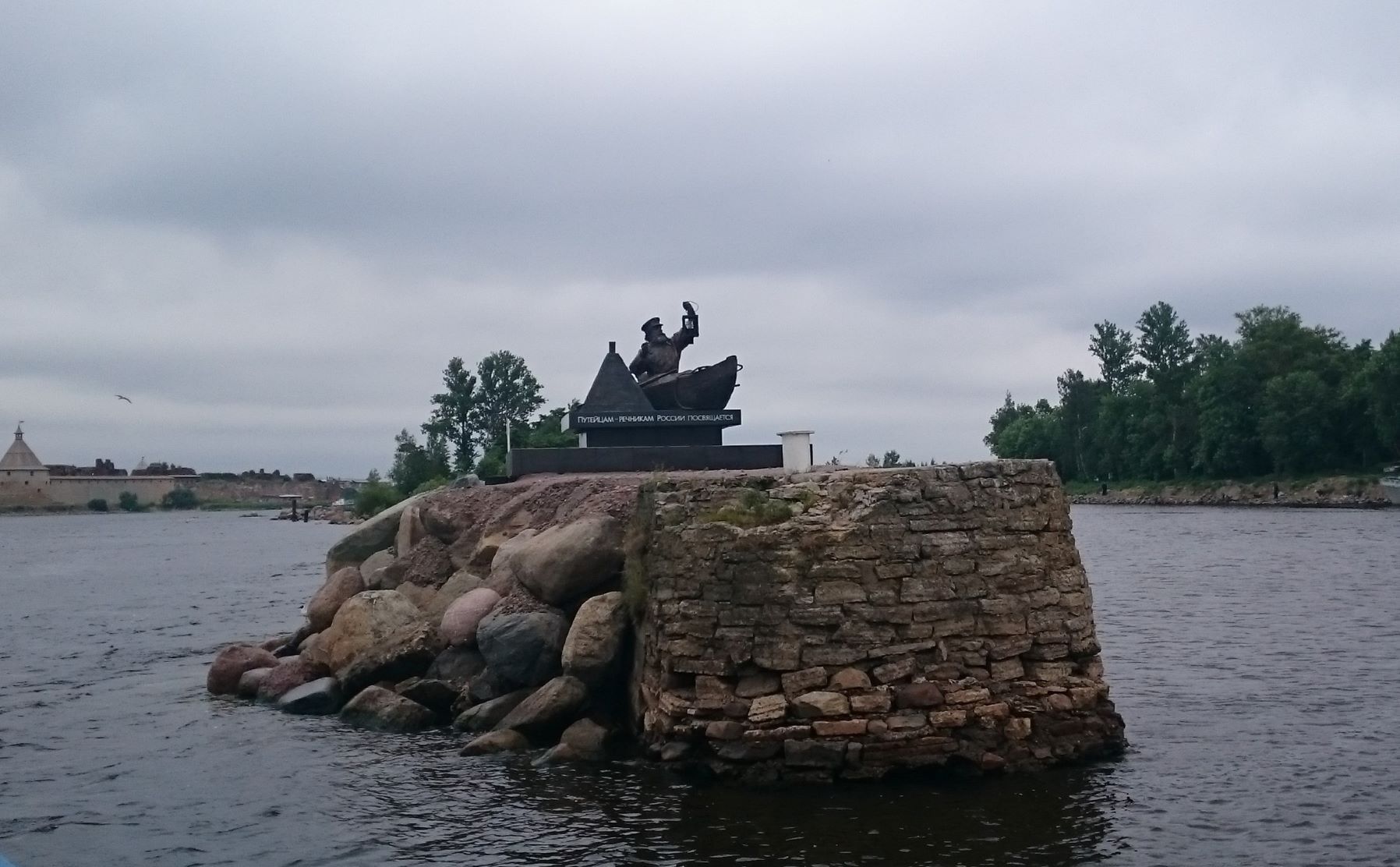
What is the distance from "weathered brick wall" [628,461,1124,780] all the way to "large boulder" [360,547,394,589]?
7490mm

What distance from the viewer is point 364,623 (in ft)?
55.6

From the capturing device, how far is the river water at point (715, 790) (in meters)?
10.5

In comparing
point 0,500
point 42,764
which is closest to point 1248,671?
point 42,764

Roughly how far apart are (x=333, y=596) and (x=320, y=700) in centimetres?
261

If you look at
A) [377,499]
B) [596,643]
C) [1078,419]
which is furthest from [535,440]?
[1078,419]

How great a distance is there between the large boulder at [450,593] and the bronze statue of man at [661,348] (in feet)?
21.1

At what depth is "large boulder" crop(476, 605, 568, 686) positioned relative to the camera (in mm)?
14852

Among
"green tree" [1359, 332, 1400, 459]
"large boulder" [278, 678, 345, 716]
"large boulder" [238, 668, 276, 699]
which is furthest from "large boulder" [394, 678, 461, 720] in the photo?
"green tree" [1359, 332, 1400, 459]

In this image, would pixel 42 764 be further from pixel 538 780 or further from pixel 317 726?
pixel 538 780

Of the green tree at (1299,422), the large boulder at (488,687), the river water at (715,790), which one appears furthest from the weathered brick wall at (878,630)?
the green tree at (1299,422)

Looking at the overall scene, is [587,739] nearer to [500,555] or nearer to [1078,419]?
[500,555]

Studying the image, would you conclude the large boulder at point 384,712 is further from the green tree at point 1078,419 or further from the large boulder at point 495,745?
the green tree at point 1078,419

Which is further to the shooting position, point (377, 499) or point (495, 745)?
point (377, 499)

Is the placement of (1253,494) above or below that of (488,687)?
above
